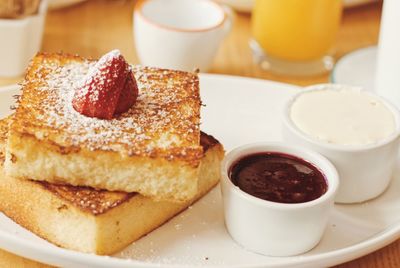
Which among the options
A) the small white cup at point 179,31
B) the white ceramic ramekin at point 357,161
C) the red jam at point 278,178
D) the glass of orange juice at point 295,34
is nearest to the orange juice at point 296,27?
the glass of orange juice at point 295,34

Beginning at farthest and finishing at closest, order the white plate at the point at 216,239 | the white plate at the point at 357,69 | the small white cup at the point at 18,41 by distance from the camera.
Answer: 1. the white plate at the point at 357,69
2. the small white cup at the point at 18,41
3. the white plate at the point at 216,239

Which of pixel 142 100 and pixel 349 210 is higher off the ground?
pixel 142 100

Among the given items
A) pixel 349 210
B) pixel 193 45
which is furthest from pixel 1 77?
pixel 349 210

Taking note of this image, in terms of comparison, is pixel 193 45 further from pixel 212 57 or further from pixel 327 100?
pixel 327 100

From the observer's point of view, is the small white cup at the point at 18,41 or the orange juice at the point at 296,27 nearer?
the small white cup at the point at 18,41

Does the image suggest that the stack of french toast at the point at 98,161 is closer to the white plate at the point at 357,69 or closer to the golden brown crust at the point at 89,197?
the golden brown crust at the point at 89,197

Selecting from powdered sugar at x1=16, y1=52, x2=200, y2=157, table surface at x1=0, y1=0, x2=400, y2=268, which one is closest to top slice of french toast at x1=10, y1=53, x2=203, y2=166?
powdered sugar at x1=16, y1=52, x2=200, y2=157
